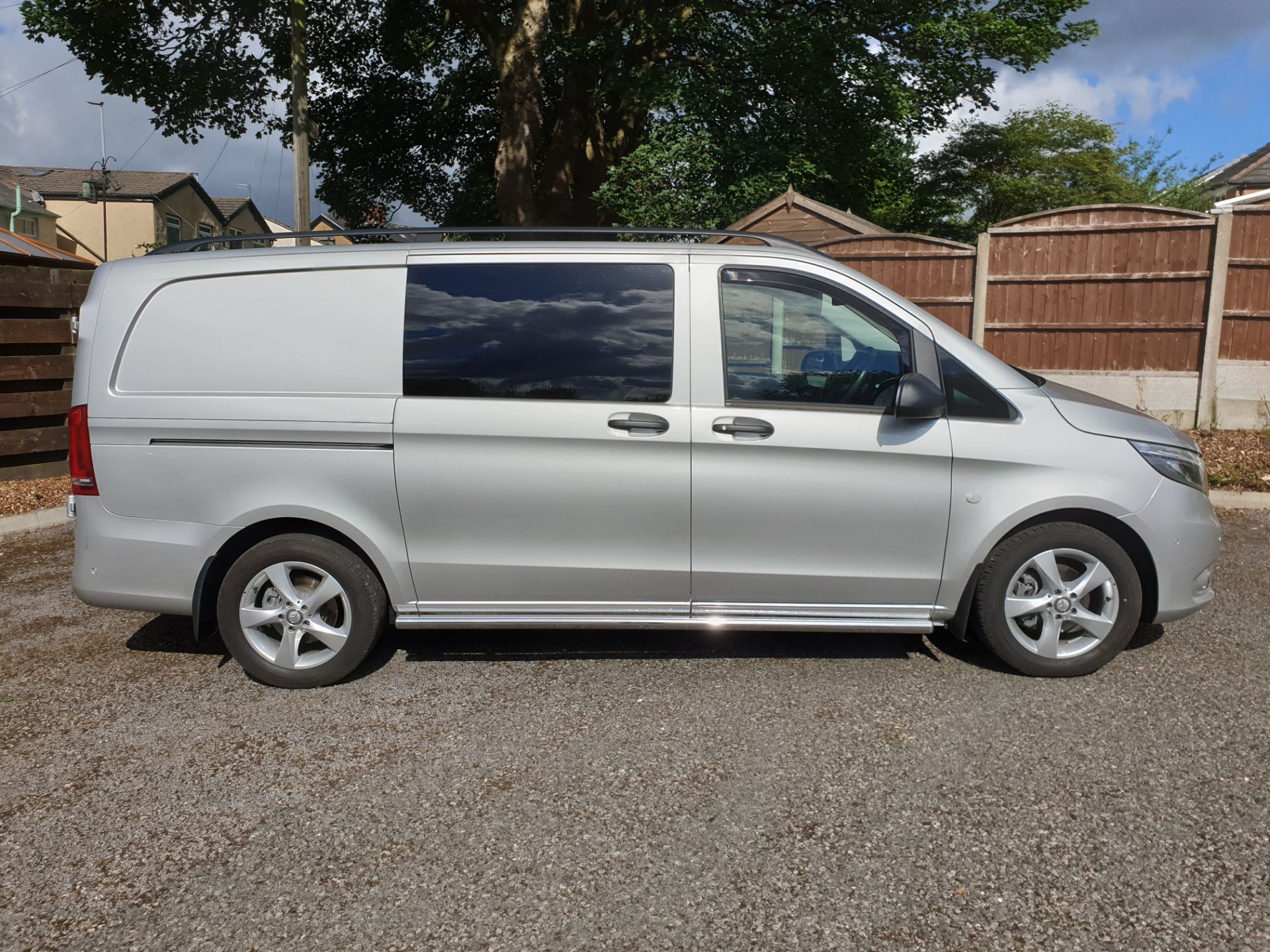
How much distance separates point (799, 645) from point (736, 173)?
39.1 feet

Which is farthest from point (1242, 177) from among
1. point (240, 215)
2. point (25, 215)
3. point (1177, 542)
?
point (240, 215)

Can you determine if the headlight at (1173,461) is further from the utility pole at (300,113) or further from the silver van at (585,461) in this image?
the utility pole at (300,113)

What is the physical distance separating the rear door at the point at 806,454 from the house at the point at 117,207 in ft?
167

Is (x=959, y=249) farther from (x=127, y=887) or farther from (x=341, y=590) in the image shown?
(x=127, y=887)

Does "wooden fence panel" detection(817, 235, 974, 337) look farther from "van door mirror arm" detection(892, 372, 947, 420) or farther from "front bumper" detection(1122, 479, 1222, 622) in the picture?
"van door mirror arm" detection(892, 372, 947, 420)

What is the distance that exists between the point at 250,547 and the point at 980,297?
9465 mm

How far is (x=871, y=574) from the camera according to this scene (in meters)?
4.25

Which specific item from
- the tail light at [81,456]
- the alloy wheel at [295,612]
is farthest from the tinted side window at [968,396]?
the tail light at [81,456]

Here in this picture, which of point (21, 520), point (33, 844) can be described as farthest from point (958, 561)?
point (21, 520)

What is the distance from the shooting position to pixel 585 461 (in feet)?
13.6

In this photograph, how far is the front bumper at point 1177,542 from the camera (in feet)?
13.9

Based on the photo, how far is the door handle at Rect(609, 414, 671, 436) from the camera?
415 cm

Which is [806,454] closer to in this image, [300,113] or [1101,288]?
[1101,288]

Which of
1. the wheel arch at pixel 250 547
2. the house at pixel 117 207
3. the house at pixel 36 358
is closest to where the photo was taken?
the wheel arch at pixel 250 547
